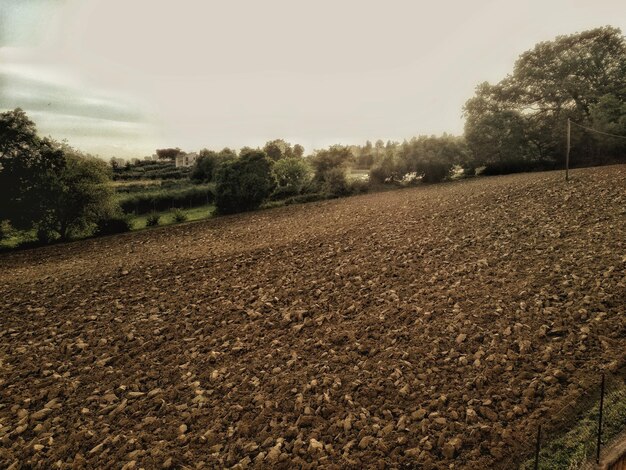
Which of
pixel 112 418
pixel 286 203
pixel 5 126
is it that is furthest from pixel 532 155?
pixel 5 126

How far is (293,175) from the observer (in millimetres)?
37812

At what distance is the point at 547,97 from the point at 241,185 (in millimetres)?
30779

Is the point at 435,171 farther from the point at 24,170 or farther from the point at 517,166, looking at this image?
the point at 24,170

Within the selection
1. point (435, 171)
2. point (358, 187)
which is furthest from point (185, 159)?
point (435, 171)

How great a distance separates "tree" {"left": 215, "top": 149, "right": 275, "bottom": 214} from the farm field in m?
15.0

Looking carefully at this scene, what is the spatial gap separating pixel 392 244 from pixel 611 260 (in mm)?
6996

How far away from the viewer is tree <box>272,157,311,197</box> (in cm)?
3716

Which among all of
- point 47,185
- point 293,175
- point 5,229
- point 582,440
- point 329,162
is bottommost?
point 582,440

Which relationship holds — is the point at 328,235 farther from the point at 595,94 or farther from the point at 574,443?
the point at 595,94

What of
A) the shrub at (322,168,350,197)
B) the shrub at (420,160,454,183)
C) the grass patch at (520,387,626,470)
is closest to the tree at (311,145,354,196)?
the shrub at (322,168,350,197)

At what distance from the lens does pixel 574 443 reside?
4613 millimetres

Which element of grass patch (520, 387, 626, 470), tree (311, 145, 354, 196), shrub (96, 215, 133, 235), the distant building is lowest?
grass patch (520, 387, 626, 470)

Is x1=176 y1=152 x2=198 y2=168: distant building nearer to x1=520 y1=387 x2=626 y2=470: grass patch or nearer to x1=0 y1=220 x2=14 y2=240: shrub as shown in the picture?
x1=0 y1=220 x2=14 y2=240: shrub

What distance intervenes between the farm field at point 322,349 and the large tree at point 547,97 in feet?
68.5
